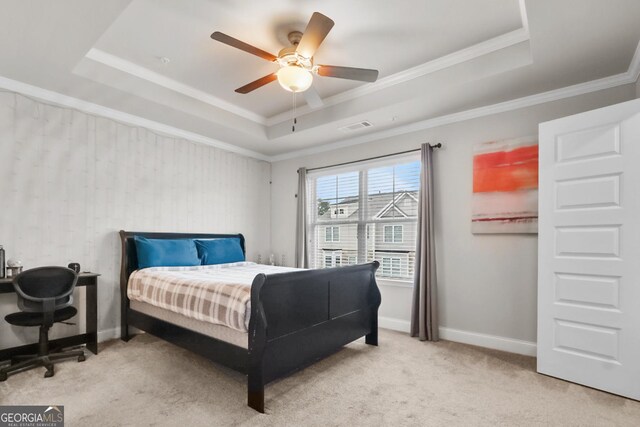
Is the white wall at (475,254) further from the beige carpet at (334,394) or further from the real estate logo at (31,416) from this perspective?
the real estate logo at (31,416)

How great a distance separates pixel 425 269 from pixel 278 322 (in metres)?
2.01

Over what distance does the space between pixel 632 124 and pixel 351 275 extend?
8.19 feet

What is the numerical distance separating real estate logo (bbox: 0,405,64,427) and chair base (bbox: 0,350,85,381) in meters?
0.53

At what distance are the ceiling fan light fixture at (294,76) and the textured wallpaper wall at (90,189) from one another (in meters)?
2.34

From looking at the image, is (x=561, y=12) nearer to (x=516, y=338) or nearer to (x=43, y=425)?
(x=516, y=338)

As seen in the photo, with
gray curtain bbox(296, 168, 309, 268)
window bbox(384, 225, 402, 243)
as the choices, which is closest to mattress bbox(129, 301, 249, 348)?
gray curtain bbox(296, 168, 309, 268)

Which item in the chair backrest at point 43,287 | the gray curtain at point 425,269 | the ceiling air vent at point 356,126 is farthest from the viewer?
the ceiling air vent at point 356,126

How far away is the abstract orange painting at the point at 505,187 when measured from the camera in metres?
3.23

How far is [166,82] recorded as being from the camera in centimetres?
349

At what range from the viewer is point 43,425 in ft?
6.66

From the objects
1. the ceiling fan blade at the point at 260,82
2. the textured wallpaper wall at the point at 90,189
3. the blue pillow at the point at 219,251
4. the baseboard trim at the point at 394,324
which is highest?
the ceiling fan blade at the point at 260,82

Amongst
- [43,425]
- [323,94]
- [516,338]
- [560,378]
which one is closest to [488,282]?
[516,338]

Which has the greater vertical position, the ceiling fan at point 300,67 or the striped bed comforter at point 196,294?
the ceiling fan at point 300,67

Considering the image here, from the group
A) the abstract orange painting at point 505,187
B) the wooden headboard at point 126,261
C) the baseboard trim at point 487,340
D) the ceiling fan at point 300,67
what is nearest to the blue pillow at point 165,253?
the wooden headboard at point 126,261
